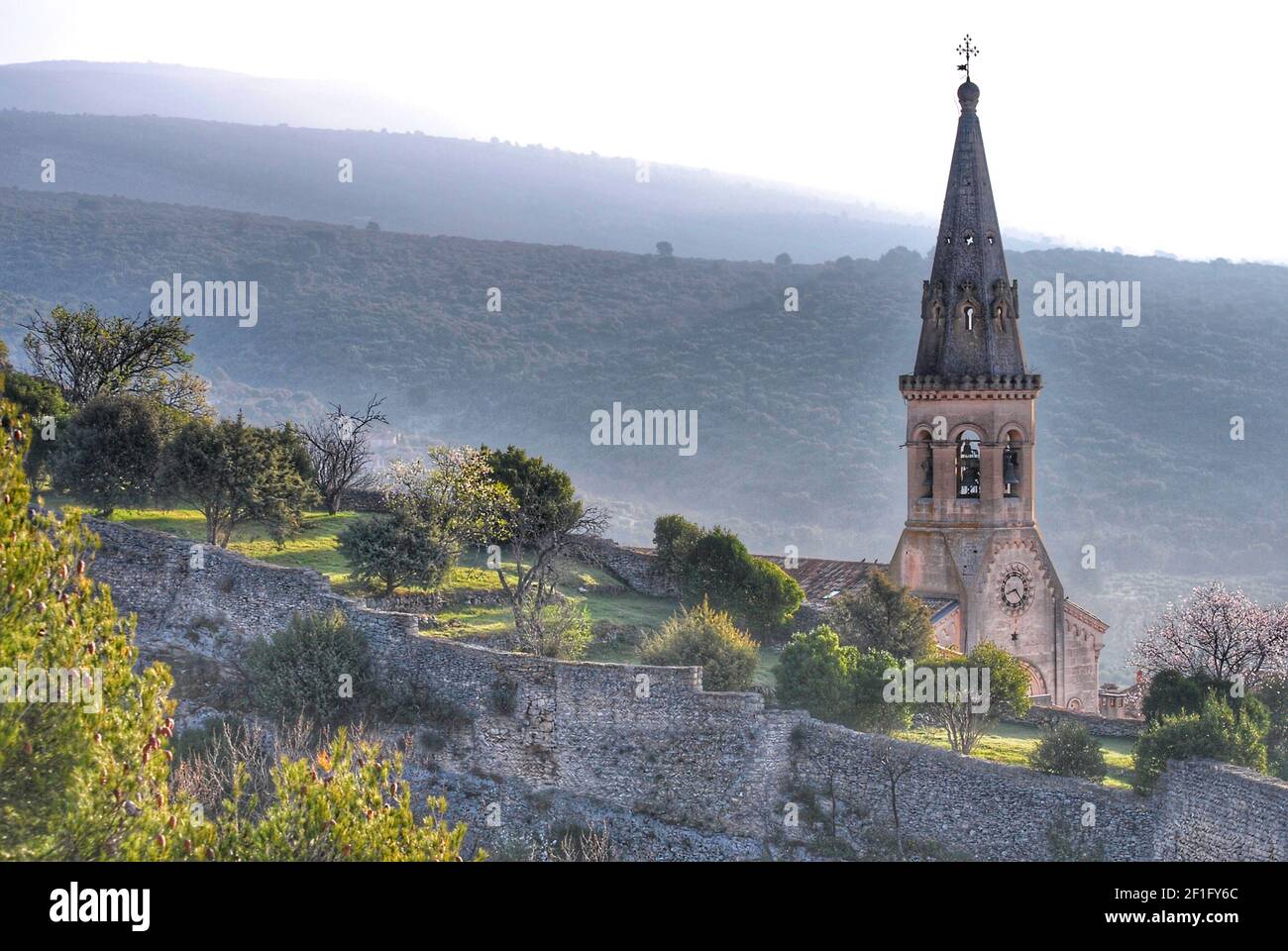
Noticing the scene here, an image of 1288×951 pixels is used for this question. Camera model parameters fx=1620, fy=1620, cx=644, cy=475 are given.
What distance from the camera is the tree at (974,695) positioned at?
32.5 meters

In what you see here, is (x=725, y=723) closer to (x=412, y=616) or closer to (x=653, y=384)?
(x=412, y=616)

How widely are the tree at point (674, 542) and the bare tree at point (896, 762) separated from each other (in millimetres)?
13760

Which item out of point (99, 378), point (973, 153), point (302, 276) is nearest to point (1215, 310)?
point (302, 276)

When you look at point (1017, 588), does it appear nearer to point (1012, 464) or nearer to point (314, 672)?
point (1012, 464)

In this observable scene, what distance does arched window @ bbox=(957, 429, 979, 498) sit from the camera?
44906 mm

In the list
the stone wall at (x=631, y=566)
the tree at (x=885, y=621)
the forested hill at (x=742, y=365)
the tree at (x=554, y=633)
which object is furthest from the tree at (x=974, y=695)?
the forested hill at (x=742, y=365)

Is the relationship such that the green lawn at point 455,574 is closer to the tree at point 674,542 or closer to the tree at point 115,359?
the tree at point 674,542

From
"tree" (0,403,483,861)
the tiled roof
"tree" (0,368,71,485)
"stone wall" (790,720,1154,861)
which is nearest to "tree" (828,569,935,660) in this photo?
the tiled roof

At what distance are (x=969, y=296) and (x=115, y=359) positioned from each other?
24.6 metres

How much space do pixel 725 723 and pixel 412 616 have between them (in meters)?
7.03

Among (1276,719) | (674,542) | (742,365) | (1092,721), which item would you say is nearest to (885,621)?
(1092,721)

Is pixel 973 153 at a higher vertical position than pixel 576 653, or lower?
higher

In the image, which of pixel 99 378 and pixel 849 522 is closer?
pixel 99 378
